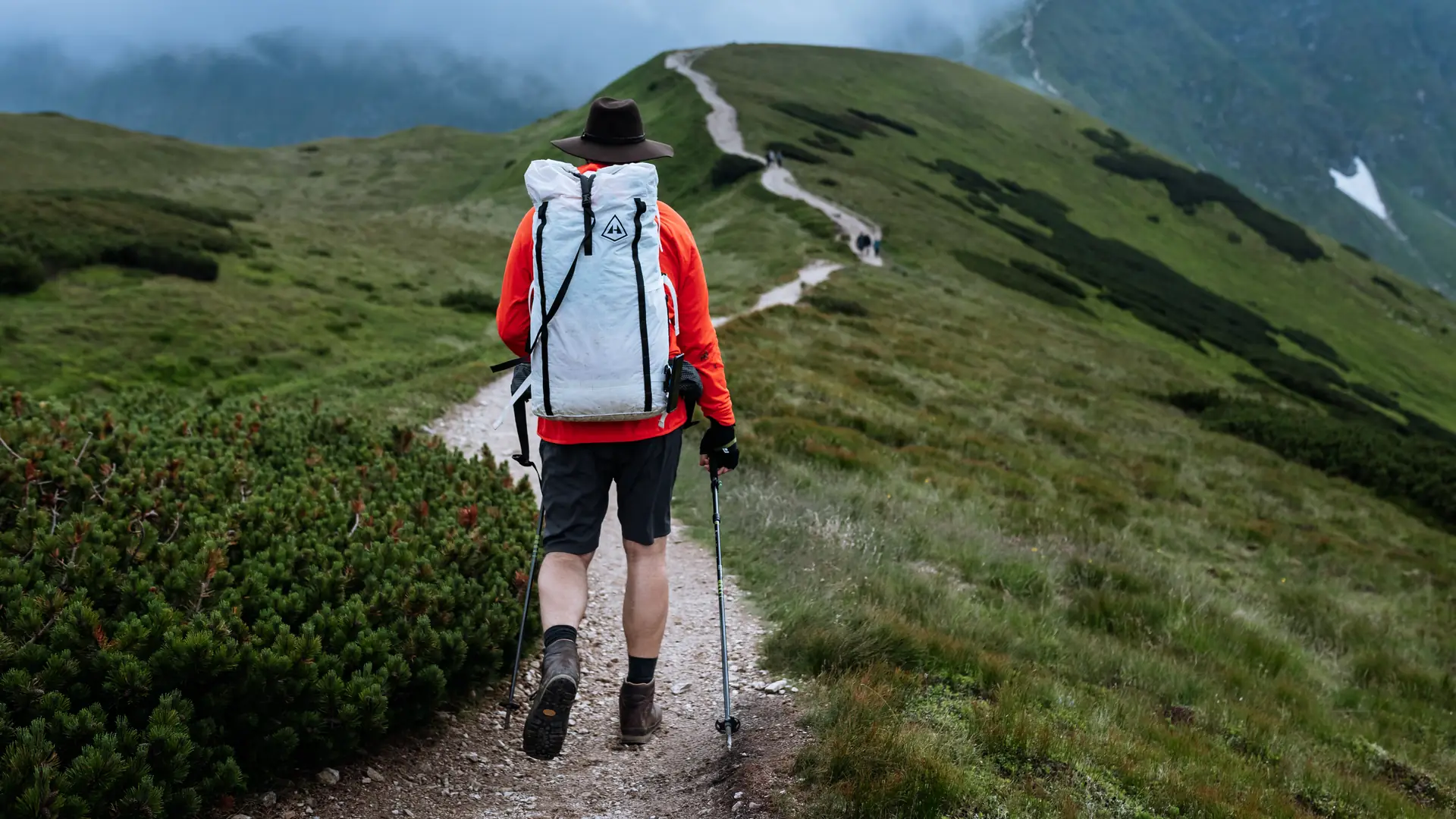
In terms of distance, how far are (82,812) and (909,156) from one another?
7355cm

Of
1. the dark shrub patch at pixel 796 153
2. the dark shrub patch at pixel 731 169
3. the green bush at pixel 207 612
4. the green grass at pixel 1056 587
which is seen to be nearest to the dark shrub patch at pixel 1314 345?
the green grass at pixel 1056 587

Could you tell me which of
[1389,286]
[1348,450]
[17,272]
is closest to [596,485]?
[17,272]

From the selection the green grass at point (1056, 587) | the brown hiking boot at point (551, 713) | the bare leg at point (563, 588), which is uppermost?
the bare leg at point (563, 588)

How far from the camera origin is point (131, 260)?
22266mm

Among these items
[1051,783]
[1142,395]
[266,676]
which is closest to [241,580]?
[266,676]

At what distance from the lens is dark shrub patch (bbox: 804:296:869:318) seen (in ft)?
96.7

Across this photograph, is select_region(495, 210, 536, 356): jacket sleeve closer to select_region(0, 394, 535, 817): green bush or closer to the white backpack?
the white backpack

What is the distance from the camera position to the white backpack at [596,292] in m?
3.93

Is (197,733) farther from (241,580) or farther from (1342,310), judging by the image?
(1342,310)

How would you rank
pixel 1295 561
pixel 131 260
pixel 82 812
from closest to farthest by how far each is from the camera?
pixel 82 812, pixel 1295 561, pixel 131 260

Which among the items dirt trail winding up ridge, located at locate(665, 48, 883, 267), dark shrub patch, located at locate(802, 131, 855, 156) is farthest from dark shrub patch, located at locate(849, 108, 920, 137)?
dirt trail winding up ridge, located at locate(665, 48, 883, 267)

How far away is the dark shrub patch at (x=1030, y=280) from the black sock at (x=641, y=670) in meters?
42.4

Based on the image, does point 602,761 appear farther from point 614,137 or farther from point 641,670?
point 614,137

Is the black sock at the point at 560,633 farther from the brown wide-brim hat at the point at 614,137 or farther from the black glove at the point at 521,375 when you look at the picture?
the brown wide-brim hat at the point at 614,137
